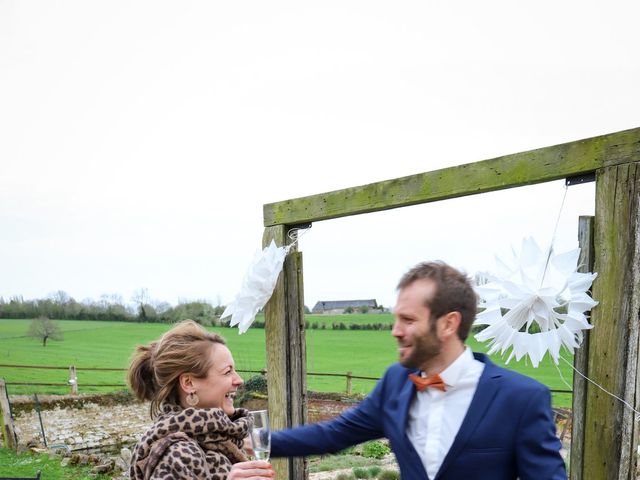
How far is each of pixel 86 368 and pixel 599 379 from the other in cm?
694

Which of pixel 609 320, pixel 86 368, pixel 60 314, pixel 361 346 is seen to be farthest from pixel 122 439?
pixel 609 320

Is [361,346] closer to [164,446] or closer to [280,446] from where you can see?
[280,446]

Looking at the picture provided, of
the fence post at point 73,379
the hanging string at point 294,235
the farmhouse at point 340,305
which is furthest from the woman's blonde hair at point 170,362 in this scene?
the fence post at point 73,379

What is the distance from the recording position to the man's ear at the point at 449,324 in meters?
1.62

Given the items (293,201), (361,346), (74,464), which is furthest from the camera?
(74,464)

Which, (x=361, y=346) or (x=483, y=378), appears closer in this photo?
(x=483, y=378)

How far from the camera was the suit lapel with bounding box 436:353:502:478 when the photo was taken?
1537mm

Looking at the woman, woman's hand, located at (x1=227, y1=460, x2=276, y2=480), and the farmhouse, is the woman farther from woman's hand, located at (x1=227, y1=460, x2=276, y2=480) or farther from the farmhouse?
the farmhouse

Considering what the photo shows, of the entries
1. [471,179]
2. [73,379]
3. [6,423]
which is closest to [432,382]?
[471,179]

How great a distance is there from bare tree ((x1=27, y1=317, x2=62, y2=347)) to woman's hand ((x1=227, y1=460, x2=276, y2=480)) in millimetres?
6943

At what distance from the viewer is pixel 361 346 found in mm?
4707

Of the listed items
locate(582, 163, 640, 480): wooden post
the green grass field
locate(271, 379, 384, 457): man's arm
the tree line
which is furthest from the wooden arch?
the tree line

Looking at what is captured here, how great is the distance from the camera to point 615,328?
1.84 meters

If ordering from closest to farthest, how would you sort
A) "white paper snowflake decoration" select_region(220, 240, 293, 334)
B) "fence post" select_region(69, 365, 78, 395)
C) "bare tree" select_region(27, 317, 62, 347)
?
1. "white paper snowflake decoration" select_region(220, 240, 293, 334)
2. "fence post" select_region(69, 365, 78, 395)
3. "bare tree" select_region(27, 317, 62, 347)
